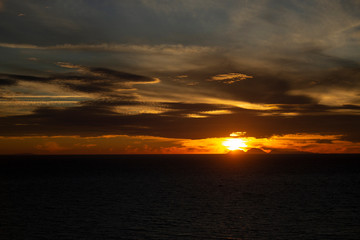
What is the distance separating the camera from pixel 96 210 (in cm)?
5100

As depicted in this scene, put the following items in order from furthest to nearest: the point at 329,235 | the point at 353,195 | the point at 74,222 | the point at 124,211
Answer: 1. the point at 353,195
2. the point at 124,211
3. the point at 74,222
4. the point at 329,235

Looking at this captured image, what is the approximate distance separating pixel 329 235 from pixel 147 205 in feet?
94.4

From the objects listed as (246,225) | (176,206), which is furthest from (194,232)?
(176,206)

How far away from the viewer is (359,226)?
39844 mm

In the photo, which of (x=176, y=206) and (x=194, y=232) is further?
(x=176, y=206)

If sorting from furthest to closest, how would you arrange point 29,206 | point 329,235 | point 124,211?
point 29,206 → point 124,211 → point 329,235

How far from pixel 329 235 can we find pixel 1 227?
35270 millimetres

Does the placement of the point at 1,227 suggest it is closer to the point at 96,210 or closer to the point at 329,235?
the point at 96,210

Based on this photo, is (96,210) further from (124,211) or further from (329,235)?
(329,235)

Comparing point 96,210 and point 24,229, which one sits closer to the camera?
point 24,229

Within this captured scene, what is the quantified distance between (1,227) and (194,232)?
21.6 metres

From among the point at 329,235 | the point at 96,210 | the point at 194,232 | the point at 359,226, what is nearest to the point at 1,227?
the point at 96,210

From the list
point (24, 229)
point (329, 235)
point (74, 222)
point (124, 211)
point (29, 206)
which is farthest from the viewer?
point (29, 206)

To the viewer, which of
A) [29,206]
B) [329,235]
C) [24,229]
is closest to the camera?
[329,235]
